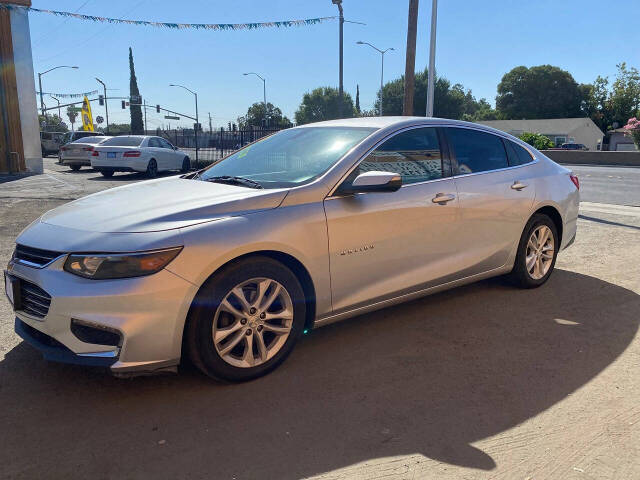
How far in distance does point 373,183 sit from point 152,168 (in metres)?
15.4

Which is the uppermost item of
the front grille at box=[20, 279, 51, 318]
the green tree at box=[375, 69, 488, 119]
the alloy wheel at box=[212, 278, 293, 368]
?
the green tree at box=[375, 69, 488, 119]

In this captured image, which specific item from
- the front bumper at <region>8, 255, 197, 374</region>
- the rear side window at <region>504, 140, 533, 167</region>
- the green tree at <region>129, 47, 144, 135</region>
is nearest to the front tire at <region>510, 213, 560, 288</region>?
the rear side window at <region>504, 140, 533, 167</region>

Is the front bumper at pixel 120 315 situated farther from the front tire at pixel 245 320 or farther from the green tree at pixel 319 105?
the green tree at pixel 319 105

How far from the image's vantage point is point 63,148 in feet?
66.3

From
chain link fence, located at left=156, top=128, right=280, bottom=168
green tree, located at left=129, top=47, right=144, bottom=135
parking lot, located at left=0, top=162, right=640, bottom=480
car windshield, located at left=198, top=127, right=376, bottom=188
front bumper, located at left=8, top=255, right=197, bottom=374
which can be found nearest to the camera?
parking lot, located at left=0, top=162, right=640, bottom=480

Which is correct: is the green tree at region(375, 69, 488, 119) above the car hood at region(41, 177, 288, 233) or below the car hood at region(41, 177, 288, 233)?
above

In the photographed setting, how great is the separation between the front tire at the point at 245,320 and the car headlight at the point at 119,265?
12.2 inches

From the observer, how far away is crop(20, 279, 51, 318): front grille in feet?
9.47

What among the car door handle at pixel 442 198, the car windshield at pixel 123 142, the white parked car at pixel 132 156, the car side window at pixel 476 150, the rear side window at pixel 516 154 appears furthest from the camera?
the car windshield at pixel 123 142

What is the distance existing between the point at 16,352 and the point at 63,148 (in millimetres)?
18768

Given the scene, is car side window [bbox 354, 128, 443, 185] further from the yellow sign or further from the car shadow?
the yellow sign

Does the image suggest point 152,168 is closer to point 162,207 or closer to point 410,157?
point 410,157

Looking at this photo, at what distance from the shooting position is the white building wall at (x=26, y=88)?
17422 millimetres

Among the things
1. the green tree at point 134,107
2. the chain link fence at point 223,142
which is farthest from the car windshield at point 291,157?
the green tree at point 134,107
